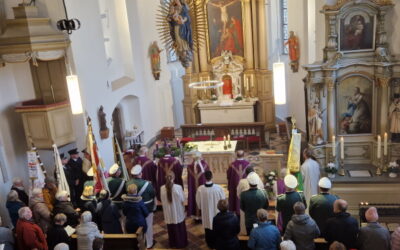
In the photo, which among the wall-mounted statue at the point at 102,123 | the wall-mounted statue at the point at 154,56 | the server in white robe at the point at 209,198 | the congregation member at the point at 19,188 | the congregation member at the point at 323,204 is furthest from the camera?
the wall-mounted statue at the point at 154,56

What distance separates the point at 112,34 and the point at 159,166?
7.66m

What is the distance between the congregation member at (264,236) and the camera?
5.52 meters

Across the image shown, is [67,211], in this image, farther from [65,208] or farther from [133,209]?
[133,209]

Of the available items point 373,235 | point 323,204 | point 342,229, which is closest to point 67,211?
point 323,204

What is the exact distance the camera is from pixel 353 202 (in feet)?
31.5

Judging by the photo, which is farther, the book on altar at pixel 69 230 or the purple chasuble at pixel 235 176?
the purple chasuble at pixel 235 176

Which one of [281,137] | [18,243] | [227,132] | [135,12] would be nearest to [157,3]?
[135,12]

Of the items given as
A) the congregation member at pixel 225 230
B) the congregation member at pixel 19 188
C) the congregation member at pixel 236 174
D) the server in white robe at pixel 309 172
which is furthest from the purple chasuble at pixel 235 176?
the congregation member at pixel 19 188

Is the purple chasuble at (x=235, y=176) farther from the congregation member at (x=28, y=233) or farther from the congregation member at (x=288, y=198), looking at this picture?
the congregation member at (x=28, y=233)

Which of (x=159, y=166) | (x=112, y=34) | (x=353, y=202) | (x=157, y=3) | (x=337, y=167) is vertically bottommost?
(x=353, y=202)

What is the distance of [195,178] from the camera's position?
8.90 meters

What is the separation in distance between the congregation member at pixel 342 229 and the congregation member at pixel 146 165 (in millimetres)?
4797

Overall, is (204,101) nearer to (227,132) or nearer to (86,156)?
(227,132)

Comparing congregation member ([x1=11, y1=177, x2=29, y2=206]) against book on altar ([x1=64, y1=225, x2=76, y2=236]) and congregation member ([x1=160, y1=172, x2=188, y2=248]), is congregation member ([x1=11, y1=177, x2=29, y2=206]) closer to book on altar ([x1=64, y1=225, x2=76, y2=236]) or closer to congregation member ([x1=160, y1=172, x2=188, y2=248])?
book on altar ([x1=64, y1=225, x2=76, y2=236])
